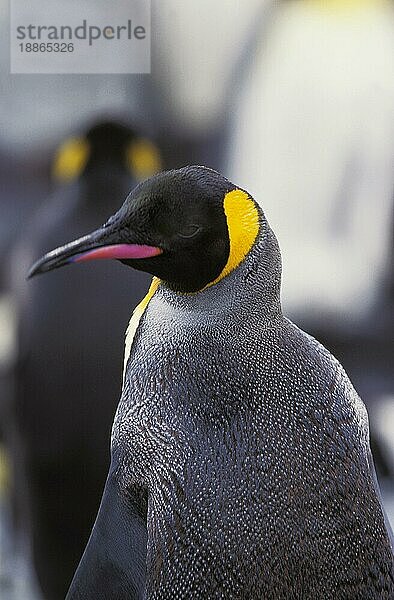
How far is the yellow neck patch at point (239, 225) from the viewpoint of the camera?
28.4 inches

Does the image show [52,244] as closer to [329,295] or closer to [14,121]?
[14,121]

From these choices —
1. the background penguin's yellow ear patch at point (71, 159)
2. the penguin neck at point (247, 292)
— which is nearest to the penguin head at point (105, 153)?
the background penguin's yellow ear patch at point (71, 159)

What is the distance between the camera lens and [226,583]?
2.39ft

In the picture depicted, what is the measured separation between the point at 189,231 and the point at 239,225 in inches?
1.9

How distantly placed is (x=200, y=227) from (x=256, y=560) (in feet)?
0.87

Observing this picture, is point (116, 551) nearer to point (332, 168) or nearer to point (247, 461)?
point (247, 461)

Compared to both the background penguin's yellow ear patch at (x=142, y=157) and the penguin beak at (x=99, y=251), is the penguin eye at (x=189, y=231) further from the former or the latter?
the background penguin's yellow ear patch at (x=142, y=157)

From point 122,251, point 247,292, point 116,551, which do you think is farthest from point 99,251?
point 116,551

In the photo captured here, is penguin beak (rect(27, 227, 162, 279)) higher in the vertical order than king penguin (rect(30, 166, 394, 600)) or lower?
higher

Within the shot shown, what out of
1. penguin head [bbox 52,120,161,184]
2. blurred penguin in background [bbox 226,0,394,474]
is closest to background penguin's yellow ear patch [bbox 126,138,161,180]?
penguin head [bbox 52,120,161,184]

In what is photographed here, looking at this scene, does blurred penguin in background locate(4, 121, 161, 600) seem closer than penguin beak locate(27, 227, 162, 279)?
No

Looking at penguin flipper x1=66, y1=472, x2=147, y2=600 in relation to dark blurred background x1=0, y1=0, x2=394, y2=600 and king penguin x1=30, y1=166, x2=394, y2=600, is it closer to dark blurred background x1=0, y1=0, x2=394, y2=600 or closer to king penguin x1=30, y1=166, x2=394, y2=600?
king penguin x1=30, y1=166, x2=394, y2=600

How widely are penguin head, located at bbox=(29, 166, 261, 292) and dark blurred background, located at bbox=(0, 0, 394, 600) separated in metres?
0.54

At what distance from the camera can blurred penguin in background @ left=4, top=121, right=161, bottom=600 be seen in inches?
50.2
